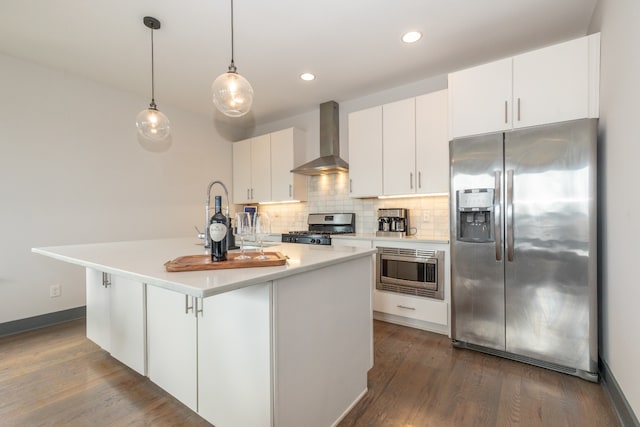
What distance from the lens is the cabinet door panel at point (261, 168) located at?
4.46m

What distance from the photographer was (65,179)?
308 cm

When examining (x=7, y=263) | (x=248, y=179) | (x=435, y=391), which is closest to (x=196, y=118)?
(x=248, y=179)

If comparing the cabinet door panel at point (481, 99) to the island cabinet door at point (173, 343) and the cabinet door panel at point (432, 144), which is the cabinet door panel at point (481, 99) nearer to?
the cabinet door panel at point (432, 144)

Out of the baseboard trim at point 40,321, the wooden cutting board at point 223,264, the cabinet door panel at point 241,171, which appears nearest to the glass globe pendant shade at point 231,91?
the wooden cutting board at point 223,264

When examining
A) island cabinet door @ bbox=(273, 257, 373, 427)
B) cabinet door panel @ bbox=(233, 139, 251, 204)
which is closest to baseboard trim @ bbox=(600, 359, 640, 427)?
island cabinet door @ bbox=(273, 257, 373, 427)

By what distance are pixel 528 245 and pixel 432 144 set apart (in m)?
1.31

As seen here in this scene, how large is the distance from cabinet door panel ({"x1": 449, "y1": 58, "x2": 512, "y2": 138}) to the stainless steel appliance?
5.89 feet

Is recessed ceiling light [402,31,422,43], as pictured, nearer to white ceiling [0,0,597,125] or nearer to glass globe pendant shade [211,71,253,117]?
white ceiling [0,0,597,125]

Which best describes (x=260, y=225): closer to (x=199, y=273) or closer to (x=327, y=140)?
(x=199, y=273)

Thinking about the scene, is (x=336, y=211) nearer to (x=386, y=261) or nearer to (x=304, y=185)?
(x=304, y=185)

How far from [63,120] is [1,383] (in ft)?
8.08

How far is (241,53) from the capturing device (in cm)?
274

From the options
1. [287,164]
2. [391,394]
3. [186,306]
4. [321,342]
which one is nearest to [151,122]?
[186,306]

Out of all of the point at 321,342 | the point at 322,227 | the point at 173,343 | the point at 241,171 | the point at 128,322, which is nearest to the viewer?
the point at 321,342
